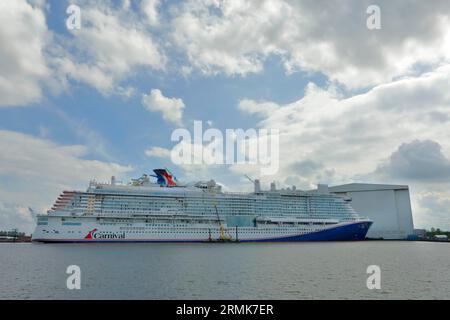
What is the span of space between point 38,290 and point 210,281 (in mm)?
10243

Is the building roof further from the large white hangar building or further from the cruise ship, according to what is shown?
the cruise ship

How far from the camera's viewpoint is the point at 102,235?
59375mm

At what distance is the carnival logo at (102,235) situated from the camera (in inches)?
2303

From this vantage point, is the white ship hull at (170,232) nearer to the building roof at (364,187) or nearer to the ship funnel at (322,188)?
the ship funnel at (322,188)

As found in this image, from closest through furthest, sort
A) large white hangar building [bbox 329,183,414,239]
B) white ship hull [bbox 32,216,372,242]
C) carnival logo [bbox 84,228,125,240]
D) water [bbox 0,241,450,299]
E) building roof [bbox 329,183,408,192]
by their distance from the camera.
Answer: water [bbox 0,241,450,299], white ship hull [bbox 32,216,372,242], carnival logo [bbox 84,228,125,240], large white hangar building [bbox 329,183,414,239], building roof [bbox 329,183,408,192]

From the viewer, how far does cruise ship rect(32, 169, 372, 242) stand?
194ft

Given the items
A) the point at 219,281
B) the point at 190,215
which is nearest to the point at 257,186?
the point at 190,215

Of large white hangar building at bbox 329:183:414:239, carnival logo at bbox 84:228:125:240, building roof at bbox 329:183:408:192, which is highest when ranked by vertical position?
building roof at bbox 329:183:408:192

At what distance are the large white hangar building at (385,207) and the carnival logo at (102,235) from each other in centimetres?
9281

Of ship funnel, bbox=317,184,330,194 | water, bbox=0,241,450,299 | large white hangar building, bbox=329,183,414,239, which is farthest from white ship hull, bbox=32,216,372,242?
large white hangar building, bbox=329,183,414,239

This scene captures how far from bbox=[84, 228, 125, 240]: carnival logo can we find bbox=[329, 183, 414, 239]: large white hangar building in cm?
9281

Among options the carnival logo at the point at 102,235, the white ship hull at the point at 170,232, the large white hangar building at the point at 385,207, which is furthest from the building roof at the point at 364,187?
the carnival logo at the point at 102,235
